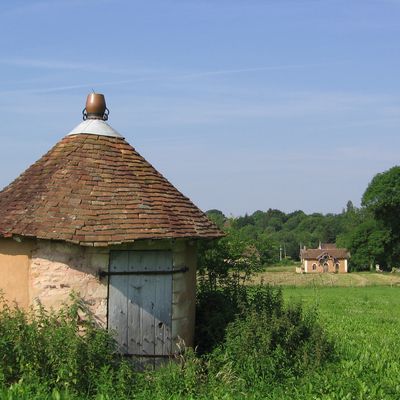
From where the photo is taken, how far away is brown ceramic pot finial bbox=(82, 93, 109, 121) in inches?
416

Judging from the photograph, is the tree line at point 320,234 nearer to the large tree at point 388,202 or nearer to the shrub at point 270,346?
the large tree at point 388,202

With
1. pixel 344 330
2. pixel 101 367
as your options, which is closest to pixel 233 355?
pixel 101 367

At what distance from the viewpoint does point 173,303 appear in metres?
9.37

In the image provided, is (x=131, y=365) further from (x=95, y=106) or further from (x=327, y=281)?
(x=327, y=281)

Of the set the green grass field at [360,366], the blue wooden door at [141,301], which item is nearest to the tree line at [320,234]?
the green grass field at [360,366]

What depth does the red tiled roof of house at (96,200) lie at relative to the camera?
8.77 metres

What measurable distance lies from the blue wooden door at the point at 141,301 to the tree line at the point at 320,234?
10.6 feet

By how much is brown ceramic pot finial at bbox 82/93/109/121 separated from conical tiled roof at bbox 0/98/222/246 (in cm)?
47

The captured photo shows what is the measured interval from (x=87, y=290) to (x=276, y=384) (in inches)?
121

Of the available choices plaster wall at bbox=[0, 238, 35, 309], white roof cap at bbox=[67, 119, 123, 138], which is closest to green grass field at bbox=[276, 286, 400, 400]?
plaster wall at bbox=[0, 238, 35, 309]

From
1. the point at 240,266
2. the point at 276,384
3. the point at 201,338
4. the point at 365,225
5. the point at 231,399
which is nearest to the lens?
the point at 231,399

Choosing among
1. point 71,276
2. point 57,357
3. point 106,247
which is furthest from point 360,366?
point 57,357

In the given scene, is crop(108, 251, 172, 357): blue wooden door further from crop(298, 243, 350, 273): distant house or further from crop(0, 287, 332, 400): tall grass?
crop(298, 243, 350, 273): distant house

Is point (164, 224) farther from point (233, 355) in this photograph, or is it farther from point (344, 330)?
point (344, 330)
